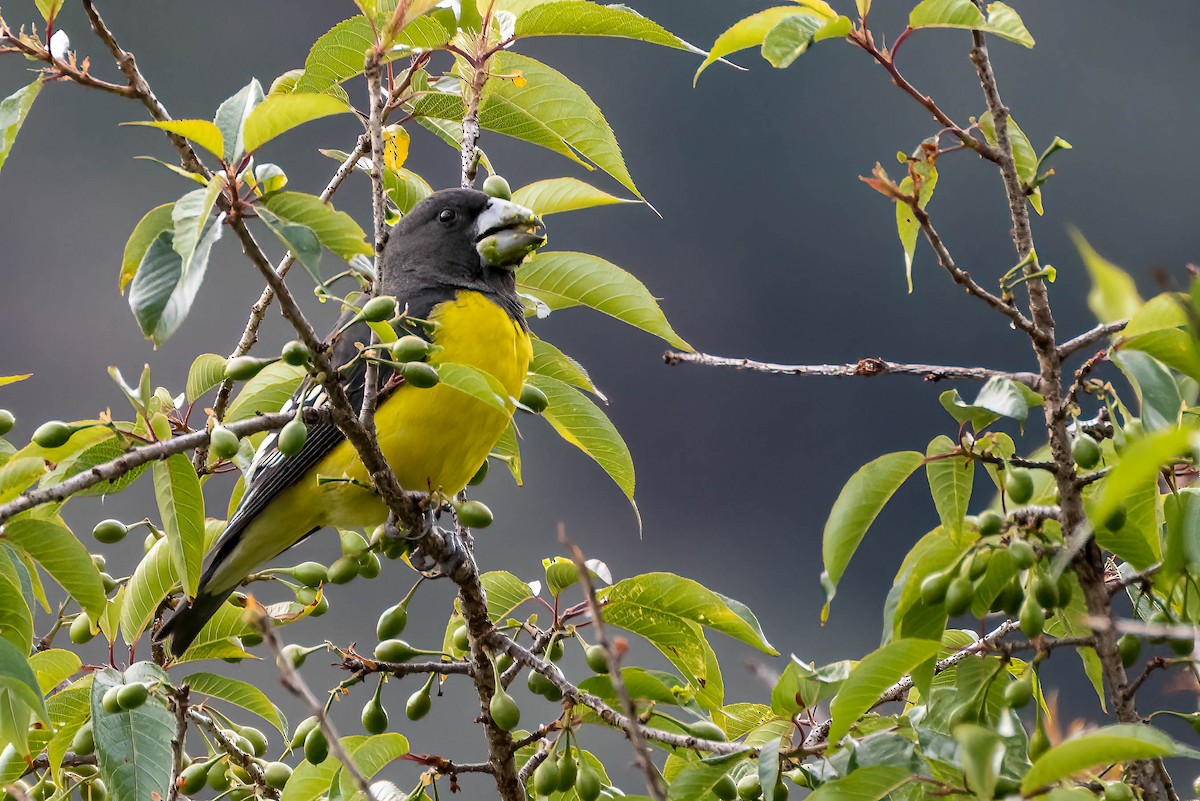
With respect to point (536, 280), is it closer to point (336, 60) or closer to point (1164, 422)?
point (336, 60)

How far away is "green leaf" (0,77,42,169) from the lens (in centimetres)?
137

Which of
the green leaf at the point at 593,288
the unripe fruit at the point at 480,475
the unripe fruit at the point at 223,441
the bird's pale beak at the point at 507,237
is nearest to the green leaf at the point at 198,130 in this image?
the unripe fruit at the point at 223,441

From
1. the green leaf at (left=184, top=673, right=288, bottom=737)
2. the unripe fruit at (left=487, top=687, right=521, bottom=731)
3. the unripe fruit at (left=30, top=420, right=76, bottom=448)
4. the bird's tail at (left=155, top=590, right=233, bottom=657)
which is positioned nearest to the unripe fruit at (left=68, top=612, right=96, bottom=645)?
the bird's tail at (left=155, top=590, right=233, bottom=657)

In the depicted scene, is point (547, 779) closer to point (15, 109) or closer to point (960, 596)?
point (960, 596)

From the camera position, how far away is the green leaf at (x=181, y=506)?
4.93ft

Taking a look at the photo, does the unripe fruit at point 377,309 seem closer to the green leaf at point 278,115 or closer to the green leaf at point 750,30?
the green leaf at point 278,115

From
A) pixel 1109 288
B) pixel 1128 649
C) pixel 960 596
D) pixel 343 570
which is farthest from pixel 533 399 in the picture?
pixel 1109 288

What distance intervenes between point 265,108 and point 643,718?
880 millimetres

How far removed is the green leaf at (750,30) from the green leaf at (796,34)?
0.07 feet

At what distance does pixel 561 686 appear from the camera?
1.58 metres

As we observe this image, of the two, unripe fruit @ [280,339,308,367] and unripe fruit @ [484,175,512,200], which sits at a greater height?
unripe fruit @ [484,175,512,200]

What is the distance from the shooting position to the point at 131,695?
5.15 feet

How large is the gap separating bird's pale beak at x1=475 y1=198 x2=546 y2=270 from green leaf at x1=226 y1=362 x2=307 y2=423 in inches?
23.3

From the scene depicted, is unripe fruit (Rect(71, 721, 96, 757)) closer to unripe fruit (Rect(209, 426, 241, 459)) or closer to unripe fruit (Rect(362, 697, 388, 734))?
unripe fruit (Rect(362, 697, 388, 734))
